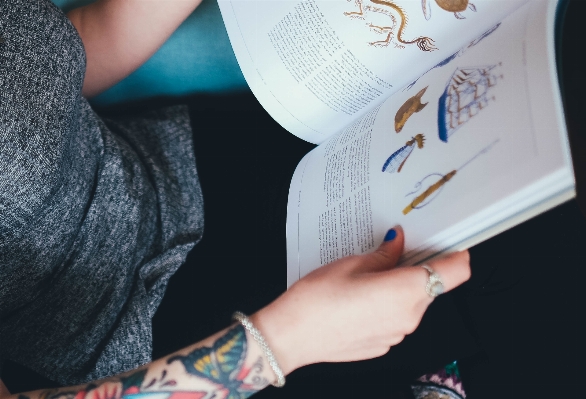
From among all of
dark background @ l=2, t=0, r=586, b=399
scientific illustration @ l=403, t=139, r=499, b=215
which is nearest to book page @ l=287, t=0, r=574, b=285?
scientific illustration @ l=403, t=139, r=499, b=215

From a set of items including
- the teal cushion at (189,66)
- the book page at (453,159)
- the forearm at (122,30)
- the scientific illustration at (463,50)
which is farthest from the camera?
the teal cushion at (189,66)

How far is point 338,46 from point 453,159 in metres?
0.22

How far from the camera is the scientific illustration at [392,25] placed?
495mm

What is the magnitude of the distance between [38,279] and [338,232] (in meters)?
0.36

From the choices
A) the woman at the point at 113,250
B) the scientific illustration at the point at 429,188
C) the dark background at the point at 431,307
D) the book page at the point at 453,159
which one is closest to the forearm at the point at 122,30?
the woman at the point at 113,250

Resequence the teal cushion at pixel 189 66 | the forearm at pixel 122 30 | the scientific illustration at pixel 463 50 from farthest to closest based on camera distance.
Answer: the teal cushion at pixel 189 66
the forearm at pixel 122 30
the scientific illustration at pixel 463 50

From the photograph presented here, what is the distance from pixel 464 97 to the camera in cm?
43

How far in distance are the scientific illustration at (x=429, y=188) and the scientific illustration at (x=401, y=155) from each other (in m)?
0.04

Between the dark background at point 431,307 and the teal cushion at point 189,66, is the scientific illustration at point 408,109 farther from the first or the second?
the teal cushion at point 189,66

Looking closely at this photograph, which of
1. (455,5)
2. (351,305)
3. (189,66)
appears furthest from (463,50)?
(189,66)

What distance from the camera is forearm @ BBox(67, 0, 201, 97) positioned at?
0.57 m

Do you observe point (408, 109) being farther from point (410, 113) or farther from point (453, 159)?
point (453, 159)

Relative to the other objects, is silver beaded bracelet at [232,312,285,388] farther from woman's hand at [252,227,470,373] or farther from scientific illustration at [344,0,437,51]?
scientific illustration at [344,0,437,51]

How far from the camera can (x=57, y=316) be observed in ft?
1.73
